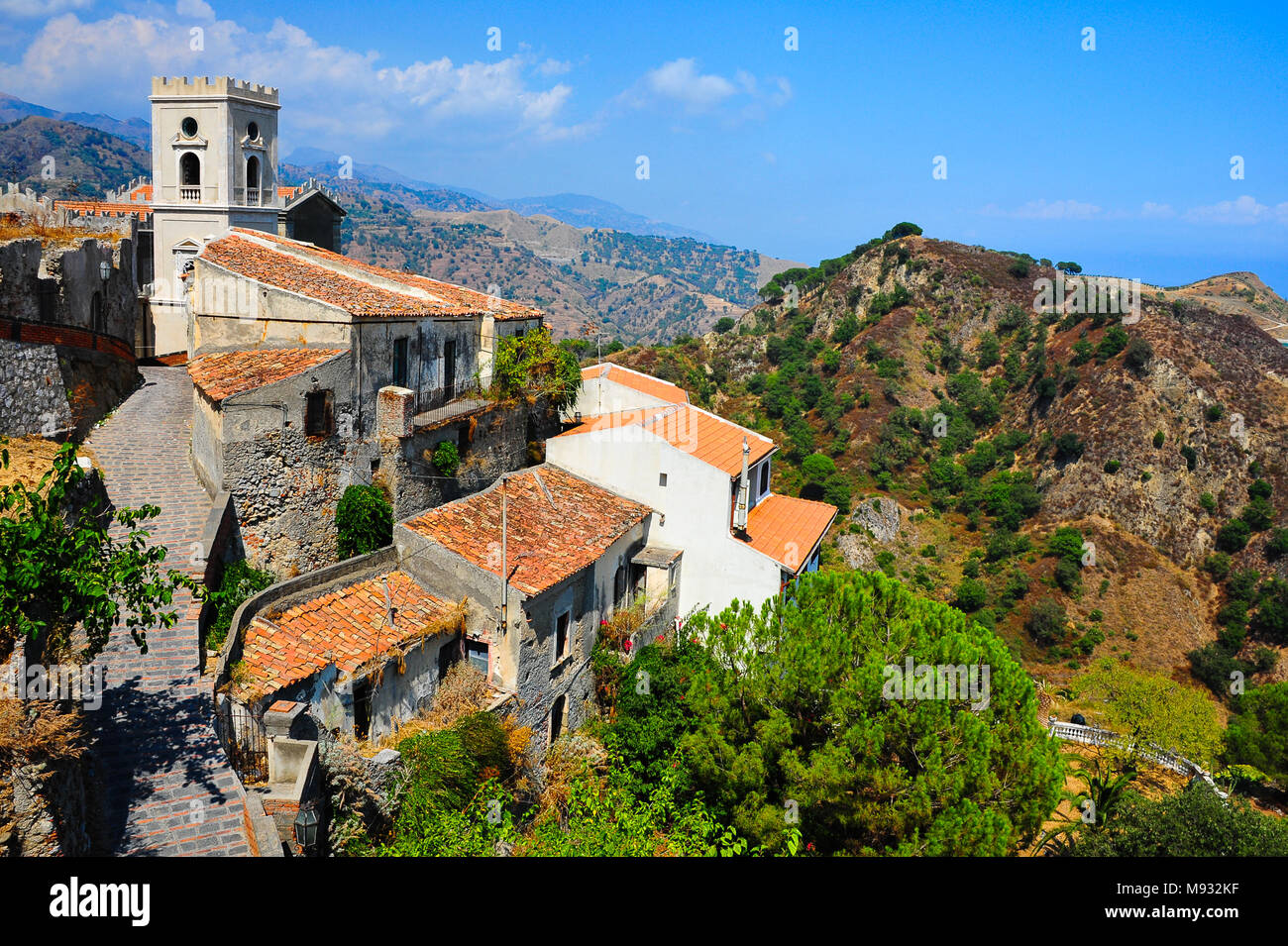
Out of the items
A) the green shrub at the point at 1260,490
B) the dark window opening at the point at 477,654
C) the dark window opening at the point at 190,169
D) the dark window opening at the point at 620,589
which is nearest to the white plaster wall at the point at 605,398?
the dark window opening at the point at 620,589

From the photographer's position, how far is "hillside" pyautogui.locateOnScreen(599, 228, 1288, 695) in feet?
194

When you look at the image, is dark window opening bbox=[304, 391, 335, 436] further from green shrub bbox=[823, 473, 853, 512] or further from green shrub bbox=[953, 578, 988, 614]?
green shrub bbox=[823, 473, 853, 512]

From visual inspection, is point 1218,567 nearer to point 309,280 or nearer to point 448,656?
point 448,656

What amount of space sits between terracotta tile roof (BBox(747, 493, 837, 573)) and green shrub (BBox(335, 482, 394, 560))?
11393 mm

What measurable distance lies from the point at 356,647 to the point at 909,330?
8625cm

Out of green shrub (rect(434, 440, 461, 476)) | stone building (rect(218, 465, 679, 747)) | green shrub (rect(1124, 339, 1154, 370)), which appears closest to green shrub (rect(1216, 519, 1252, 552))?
green shrub (rect(1124, 339, 1154, 370))

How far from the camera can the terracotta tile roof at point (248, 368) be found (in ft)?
59.7

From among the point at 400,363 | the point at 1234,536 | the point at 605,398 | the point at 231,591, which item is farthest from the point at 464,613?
the point at 1234,536

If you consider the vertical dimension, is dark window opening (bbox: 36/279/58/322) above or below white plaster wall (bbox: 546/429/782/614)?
above

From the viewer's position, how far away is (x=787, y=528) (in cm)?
2931

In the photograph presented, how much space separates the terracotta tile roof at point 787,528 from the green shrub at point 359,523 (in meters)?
11.4

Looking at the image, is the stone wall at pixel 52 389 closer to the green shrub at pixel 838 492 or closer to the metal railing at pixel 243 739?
the metal railing at pixel 243 739

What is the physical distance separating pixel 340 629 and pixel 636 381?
70.3 feet

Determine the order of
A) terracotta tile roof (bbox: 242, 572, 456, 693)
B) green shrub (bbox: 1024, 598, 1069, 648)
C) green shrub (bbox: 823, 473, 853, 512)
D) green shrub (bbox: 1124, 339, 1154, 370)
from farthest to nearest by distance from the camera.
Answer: green shrub (bbox: 1124, 339, 1154, 370) < green shrub (bbox: 823, 473, 853, 512) < green shrub (bbox: 1024, 598, 1069, 648) < terracotta tile roof (bbox: 242, 572, 456, 693)
